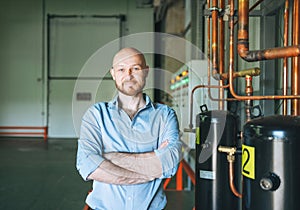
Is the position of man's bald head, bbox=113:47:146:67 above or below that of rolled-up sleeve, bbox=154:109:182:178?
above

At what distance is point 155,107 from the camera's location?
4.56 feet

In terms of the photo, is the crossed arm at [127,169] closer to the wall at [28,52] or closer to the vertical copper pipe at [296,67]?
the vertical copper pipe at [296,67]

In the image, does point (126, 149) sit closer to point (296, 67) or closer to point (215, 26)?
point (296, 67)

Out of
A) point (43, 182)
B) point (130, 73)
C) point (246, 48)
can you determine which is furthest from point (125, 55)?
point (43, 182)

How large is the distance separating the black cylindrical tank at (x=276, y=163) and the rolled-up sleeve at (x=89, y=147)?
1.82 ft

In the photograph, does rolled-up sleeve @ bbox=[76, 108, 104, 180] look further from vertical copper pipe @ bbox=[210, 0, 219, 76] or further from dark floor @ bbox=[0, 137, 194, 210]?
dark floor @ bbox=[0, 137, 194, 210]

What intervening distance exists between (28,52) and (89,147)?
8012mm

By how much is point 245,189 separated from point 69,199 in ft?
8.37

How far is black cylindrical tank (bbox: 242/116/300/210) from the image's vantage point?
1.09m

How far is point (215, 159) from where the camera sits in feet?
6.39

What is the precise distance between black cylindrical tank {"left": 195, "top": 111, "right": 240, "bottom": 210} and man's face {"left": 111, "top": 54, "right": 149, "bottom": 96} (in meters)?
0.76

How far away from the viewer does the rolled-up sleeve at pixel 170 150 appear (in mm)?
1295

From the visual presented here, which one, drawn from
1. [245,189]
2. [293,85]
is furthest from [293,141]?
[293,85]

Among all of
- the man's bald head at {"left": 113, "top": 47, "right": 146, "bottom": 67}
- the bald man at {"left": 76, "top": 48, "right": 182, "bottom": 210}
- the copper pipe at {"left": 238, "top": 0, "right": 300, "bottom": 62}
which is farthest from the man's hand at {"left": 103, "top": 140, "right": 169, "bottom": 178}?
the copper pipe at {"left": 238, "top": 0, "right": 300, "bottom": 62}
